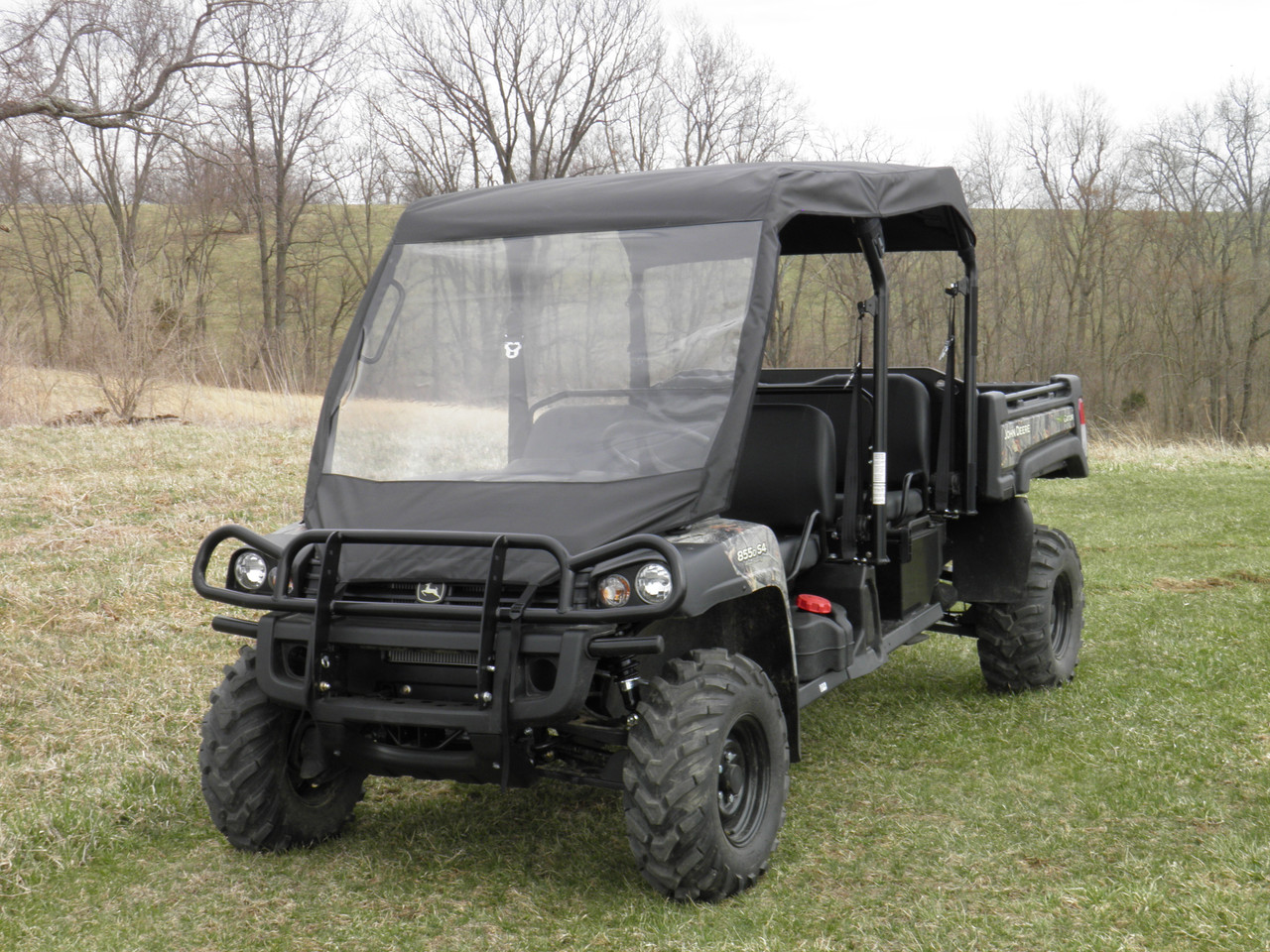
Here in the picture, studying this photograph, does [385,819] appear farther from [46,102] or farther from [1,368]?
[46,102]

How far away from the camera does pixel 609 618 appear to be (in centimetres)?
321

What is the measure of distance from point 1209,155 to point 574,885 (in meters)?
37.1

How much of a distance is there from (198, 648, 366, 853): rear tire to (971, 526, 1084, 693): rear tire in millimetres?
3373

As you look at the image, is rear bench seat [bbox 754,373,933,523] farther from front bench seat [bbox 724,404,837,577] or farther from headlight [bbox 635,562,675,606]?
headlight [bbox 635,562,675,606]

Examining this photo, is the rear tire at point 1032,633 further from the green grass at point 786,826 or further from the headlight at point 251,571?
the headlight at point 251,571

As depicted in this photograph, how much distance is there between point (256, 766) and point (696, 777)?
1.46m

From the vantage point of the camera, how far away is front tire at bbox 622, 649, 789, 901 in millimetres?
3340

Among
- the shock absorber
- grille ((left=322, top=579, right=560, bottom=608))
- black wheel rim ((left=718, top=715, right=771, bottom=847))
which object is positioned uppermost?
grille ((left=322, top=579, right=560, bottom=608))

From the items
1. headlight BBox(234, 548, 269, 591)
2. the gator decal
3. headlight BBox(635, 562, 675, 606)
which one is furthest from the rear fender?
headlight BBox(234, 548, 269, 591)

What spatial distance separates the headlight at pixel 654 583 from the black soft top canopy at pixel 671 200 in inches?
53.4

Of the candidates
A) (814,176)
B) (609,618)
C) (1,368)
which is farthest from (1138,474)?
(1,368)

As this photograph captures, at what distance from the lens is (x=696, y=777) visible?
3.34 metres

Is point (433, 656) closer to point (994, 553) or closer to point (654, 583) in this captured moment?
point (654, 583)

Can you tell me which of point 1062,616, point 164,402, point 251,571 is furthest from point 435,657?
point 164,402
